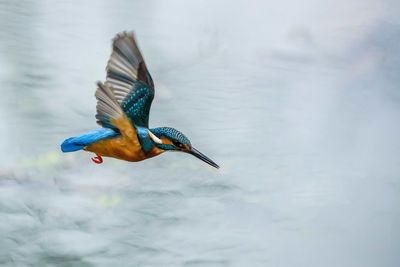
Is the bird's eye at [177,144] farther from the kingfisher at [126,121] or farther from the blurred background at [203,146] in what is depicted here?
the blurred background at [203,146]

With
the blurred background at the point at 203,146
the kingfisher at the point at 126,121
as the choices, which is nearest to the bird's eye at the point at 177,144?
the kingfisher at the point at 126,121

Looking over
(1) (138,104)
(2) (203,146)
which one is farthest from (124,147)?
(2) (203,146)

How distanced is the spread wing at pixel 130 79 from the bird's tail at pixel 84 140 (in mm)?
46

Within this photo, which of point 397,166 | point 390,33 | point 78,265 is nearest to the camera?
point 78,265

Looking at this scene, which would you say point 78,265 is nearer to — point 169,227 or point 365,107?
point 169,227

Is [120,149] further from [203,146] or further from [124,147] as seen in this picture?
[203,146]

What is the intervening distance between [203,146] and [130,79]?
3.17 feet

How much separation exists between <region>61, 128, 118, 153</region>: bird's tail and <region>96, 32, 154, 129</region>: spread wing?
5cm

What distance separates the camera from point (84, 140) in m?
0.95

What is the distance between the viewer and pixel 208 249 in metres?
1.87

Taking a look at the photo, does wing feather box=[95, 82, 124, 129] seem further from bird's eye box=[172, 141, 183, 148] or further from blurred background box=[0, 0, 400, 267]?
blurred background box=[0, 0, 400, 267]

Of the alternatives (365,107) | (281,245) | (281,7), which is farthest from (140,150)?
(281,7)

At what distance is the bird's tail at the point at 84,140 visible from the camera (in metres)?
0.94

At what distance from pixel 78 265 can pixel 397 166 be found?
106 centimetres
